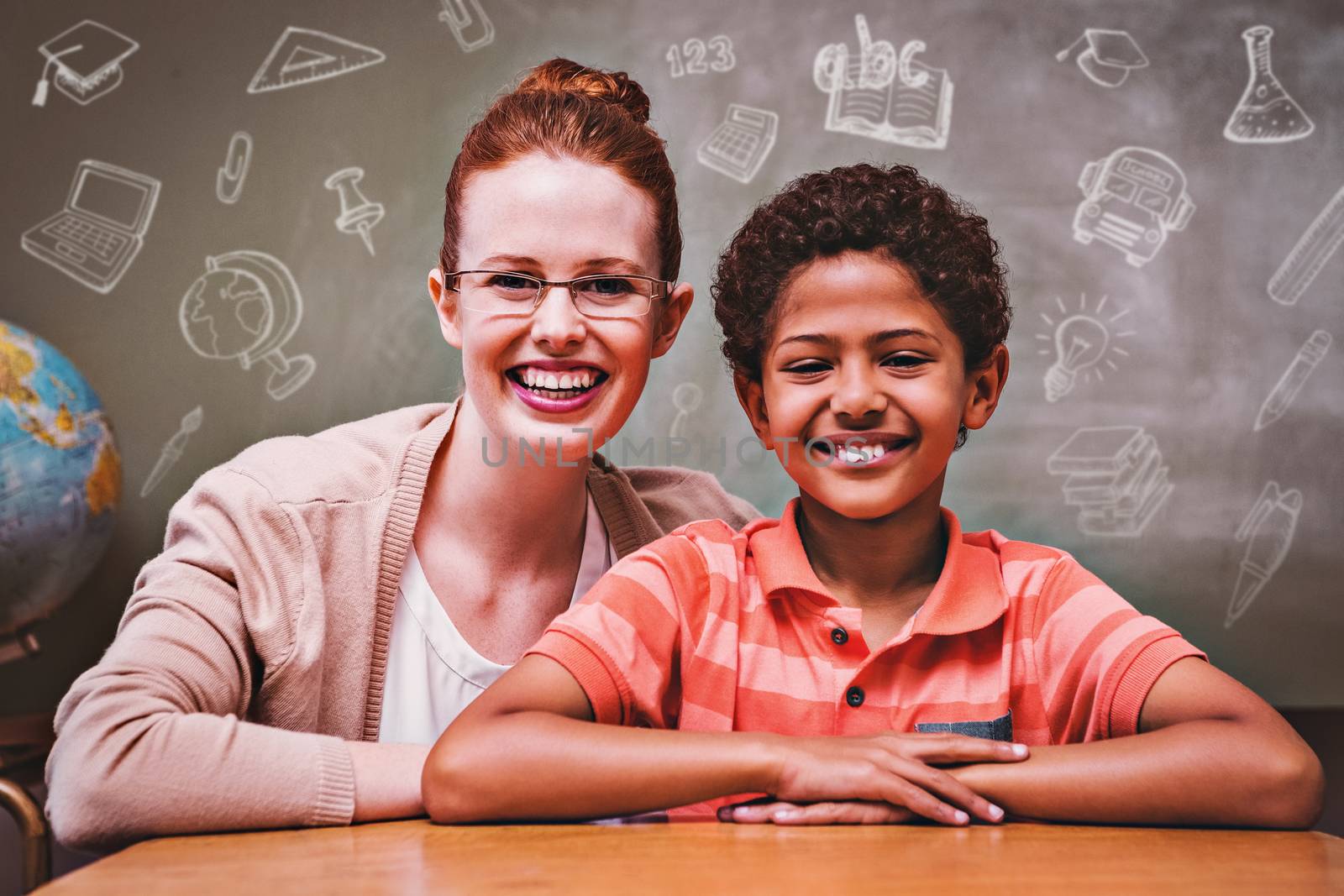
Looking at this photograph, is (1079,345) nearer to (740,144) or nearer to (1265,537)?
(1265,537)

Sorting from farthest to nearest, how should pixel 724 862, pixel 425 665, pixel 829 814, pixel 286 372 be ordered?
pixel 286 372, pixel 425 665, pixel 829 814, pixel 724 862

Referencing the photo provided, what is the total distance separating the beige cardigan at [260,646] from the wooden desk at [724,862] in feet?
0.39

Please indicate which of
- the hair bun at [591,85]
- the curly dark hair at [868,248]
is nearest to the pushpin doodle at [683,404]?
the hair bun at [591,85]

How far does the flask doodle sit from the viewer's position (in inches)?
99.7

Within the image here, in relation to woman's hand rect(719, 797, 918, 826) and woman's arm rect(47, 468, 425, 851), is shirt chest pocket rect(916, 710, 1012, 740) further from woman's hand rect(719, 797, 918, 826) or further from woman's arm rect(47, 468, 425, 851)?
woman's arm rect(47, 468, 425, 851)

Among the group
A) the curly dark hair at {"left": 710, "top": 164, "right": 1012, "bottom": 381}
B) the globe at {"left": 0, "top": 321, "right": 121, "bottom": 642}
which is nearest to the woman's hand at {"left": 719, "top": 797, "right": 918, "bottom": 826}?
the curly dark hair at {"left": 710, "top": 164, "right": 1012, "bottom": 381}

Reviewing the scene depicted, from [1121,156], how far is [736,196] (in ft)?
2.73

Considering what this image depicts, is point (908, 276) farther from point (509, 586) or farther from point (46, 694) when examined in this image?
point (46, 694)

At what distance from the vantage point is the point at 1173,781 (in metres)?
0.96

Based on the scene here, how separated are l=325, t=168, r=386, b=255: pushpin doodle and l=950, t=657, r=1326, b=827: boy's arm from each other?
190 cm

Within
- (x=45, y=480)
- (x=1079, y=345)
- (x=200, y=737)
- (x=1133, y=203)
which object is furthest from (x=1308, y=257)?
(x=45, y=480)

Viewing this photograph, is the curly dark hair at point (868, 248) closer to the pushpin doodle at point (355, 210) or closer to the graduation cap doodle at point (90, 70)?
the pushpin doodle at point (355, 210)

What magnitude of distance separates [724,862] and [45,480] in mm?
1563

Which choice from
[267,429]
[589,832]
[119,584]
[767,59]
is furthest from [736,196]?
[589,832]
